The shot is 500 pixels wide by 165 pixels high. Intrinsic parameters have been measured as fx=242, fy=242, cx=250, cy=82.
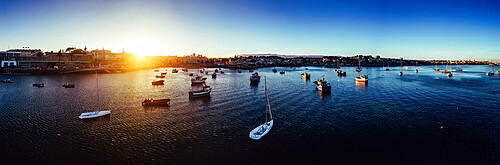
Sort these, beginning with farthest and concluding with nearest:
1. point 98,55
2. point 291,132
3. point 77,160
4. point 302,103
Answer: point 98,55, point 302,103, point 291,132, point 77,160

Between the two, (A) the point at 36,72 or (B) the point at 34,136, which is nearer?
(B) the point at 34,136

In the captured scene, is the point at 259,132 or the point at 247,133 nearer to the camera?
the point at 259,132

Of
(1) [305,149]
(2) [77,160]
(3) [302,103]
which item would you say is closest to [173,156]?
(2) [77,160]

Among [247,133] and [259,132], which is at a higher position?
[259,132]

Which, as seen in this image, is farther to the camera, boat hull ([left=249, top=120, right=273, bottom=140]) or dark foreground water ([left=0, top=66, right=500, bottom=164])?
boat hull ([left=249, top=120, right=273, bottom=140])

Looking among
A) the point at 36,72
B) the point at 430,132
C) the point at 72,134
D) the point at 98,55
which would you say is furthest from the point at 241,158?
the point at 98,55

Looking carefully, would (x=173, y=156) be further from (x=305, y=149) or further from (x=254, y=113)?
(x=254, y=113)

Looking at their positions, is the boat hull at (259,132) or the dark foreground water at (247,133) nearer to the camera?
the dark foreground water at (247,133)

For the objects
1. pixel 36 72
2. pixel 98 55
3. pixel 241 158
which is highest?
pixel 98 55

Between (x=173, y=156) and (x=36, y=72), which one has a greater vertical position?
(x=36, y=72)

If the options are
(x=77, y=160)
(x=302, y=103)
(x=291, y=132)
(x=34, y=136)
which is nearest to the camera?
(x=77, y=160)

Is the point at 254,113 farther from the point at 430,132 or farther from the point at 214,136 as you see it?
the point at 430,132
